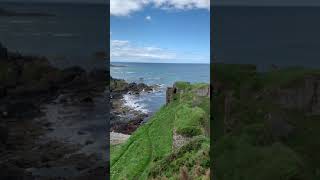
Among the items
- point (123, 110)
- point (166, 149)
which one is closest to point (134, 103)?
point (123, 110)

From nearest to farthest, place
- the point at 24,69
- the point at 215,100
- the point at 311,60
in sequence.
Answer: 1. the point at 24,69
2. the point at 311,60
3. the point at 215,100

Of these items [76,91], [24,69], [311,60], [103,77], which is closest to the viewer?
[24,69]

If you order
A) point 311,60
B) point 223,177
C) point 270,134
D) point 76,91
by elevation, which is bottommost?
point 223,177

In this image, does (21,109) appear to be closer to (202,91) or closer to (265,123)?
(265,123)

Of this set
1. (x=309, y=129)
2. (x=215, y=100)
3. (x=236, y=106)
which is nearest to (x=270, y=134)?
(x=309, y=129)

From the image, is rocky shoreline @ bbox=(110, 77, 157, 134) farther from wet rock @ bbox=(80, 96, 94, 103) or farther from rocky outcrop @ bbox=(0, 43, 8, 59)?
rocky outcrop @ bbox=(0, 43, 8, 59)

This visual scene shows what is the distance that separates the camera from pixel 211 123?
64.8 feet

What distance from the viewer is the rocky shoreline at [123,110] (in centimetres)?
3462

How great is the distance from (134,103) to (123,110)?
1.49 m

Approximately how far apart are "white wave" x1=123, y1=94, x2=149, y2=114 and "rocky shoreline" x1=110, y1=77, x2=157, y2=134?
1.07ft

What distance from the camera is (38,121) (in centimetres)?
1583

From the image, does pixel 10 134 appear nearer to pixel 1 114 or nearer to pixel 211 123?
pixel 1 114

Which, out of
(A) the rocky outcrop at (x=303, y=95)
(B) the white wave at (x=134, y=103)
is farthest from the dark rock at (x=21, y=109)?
(B) the white wave at (x=134, y=103)

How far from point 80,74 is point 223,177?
7.28 metres
